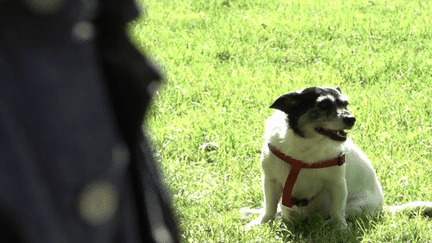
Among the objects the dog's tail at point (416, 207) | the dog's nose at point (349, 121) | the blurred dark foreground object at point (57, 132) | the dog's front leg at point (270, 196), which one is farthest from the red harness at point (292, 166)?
the blurred dark foreground object at point (57, 132)

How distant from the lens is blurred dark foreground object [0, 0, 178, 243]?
0.77 m

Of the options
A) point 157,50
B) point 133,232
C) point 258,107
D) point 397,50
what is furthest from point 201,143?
point 133,232

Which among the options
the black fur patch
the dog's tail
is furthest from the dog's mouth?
the dog's tail

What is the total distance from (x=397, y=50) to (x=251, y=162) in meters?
3.80

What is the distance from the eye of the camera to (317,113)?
4.46 metres

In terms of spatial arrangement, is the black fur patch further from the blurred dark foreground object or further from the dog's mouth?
the blurred dark foreground object

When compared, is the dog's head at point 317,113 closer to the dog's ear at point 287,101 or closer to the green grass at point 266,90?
the dog's ear at point 287,101

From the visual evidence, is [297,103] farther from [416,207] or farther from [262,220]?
[416,207]

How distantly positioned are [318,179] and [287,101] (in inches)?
23.0

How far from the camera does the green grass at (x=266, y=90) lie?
187 inches

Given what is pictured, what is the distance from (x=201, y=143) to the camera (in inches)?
234

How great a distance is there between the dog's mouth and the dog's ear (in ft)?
0.75

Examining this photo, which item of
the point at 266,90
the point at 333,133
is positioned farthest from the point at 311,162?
the point at 266,90

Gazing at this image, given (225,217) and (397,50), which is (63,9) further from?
(397,50)
